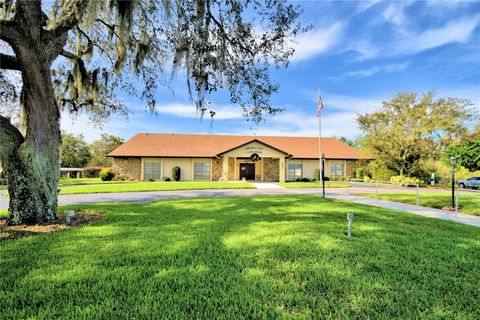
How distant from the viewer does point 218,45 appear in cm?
598

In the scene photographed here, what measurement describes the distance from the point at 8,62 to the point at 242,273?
24.1ft

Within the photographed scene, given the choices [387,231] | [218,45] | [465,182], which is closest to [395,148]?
[465,182]

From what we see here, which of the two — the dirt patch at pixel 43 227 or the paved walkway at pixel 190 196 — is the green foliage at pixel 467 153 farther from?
the dirt patch at pixel 43 227

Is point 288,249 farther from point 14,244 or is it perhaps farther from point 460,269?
point 14,244

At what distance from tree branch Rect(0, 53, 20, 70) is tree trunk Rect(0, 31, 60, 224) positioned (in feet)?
1.73

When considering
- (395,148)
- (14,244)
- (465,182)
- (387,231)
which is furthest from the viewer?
(395,148)

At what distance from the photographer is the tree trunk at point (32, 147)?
5.63m

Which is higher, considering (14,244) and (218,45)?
(218,45)

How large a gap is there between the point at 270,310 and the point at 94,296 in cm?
185

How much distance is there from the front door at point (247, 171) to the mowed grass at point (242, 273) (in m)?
A: 23.2

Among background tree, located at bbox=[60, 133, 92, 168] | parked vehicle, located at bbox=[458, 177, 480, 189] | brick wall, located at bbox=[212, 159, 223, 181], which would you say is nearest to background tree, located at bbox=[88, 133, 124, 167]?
background tree, located at bbox=[60, 133, 92, 168]

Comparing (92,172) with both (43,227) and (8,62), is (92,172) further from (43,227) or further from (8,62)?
(43,227)

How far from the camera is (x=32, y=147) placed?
18.7ft

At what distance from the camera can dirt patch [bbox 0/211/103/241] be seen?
5.08 m
